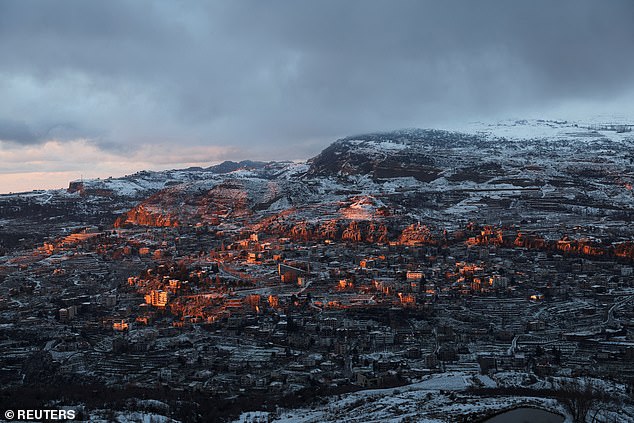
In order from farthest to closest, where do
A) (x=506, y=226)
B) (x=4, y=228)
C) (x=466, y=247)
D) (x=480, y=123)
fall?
(x=480, y=123) < (x=4, y=228) < (x=506, y=226) < (x=466, y=247)

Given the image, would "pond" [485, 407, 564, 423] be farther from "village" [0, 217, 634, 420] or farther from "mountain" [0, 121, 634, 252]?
"mountain" [0, 121, 634, 252]

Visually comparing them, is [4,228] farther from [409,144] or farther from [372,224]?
[409,144]

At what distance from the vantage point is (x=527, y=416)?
1522 centimetres

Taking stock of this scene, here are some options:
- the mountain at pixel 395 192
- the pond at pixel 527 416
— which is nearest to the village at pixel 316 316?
the pond at pixel 527 416

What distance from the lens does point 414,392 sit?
1673 centimetres

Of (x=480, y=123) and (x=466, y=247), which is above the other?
(x=480, y=123)

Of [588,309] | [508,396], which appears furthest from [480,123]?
[508,396]

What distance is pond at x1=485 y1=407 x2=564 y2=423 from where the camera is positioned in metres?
15.0

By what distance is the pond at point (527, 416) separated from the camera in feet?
49.1

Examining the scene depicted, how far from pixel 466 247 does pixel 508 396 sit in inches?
733

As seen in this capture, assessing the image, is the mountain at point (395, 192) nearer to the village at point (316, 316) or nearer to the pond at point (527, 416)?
the village at point (316, 316)

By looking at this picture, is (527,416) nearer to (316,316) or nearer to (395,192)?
(316,316)

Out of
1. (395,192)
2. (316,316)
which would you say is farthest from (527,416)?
(395,192)

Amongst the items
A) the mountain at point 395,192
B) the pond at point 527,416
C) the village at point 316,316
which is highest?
the mountain at point 395,192
